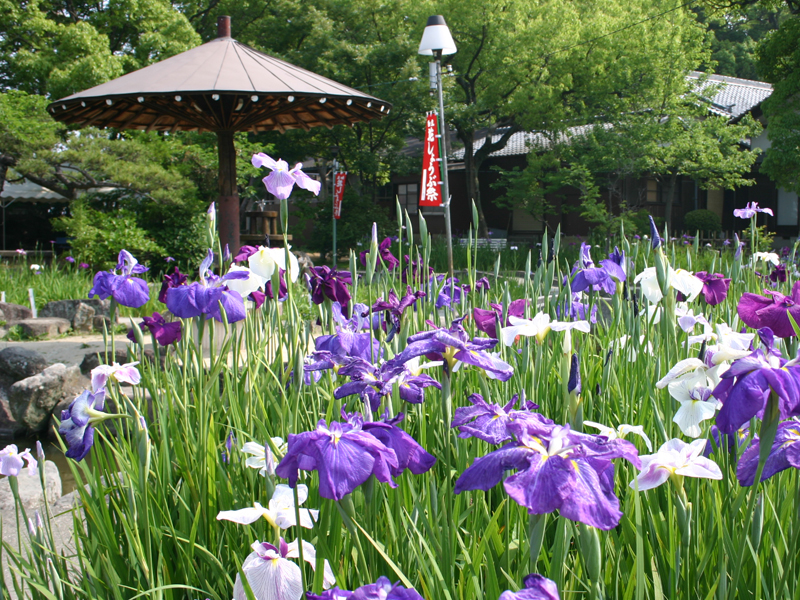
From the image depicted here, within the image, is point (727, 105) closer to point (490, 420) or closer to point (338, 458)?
point (490, 420)

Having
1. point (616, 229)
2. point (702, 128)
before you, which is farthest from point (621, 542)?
point (702, 128)

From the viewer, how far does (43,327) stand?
694 cm

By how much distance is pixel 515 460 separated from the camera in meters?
0.68

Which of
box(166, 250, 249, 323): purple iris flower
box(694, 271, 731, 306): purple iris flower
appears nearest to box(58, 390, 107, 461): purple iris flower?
box(166, 250, 249, 323): purple iris flower

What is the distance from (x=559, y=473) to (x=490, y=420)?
0.26m

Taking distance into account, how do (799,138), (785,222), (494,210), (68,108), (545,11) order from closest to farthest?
(68,108)
(799,138)
(545,11)
(785,222)
(494,210)

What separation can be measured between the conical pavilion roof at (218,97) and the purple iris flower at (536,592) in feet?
18.1

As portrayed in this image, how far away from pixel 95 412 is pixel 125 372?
11 centimetres

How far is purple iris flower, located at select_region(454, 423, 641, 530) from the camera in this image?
627mm

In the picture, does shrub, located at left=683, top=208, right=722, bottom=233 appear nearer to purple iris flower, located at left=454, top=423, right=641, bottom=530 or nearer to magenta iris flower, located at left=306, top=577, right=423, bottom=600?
purple iris flower, located at left=454, top=423, right=641, bottom=530

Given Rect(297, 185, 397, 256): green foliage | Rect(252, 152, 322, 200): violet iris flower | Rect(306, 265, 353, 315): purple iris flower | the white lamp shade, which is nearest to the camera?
Rect(252, 152, 322, 200): violet iris flower

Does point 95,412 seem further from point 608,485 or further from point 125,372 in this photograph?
point 608,485

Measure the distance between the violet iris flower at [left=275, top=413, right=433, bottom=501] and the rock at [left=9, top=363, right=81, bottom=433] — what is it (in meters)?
4.56

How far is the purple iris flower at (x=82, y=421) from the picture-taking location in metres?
1.12
